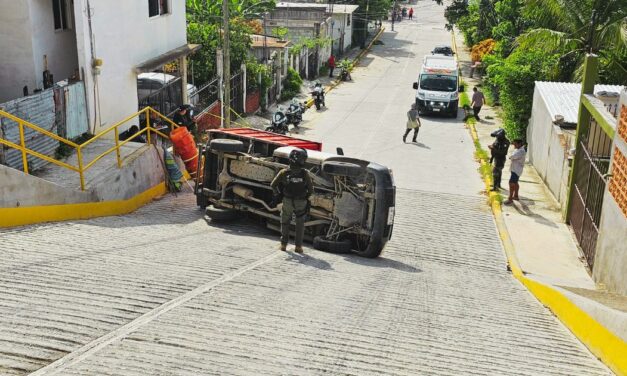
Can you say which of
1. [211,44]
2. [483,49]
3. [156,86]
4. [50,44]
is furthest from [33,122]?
[483,49]

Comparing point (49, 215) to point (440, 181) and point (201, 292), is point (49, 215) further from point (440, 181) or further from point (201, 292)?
point (440, 181)

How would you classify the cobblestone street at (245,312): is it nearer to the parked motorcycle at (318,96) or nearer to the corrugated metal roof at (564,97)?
the corrugated metal roof at (564,97)

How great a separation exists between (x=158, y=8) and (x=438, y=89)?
14.5m

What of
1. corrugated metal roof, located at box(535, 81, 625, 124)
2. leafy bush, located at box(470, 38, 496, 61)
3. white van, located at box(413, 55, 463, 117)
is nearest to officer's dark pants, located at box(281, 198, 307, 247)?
corrugated metal roof, located at box(535, 81, 625, 124)

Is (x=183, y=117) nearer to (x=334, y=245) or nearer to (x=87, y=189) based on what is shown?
(x=87, y=189)

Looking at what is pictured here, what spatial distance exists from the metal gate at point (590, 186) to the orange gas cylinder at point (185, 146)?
820 cm

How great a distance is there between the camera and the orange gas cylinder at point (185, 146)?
15739 mm

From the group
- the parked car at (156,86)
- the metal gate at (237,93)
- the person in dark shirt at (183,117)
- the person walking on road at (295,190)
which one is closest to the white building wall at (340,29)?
the metal gate at (237,93)

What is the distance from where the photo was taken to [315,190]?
452 inches

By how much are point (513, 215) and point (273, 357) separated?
1181 centimetres

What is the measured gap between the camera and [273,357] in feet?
19.7

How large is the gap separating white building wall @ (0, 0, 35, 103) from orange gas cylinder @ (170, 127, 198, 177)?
3313mm

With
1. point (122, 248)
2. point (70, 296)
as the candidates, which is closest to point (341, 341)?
point (70, 296)

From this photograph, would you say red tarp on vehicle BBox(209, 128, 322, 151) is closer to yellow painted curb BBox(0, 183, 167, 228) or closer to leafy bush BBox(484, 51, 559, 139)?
yellow painted curb BBox(0, 183, 167, 228)
